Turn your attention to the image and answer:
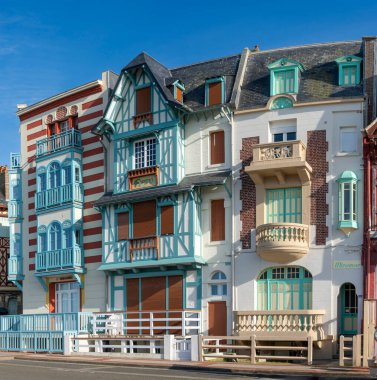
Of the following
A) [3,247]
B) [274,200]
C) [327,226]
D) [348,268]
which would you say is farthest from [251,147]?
[3,247]

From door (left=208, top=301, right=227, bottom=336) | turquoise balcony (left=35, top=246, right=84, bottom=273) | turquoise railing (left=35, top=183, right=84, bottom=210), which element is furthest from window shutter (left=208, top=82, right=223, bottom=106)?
turquoise balcony (left=35, top=246, right=84, bottom=273)

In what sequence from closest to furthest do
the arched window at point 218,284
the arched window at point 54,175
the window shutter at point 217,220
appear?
the arched window at point 218,284
the window shutter at point 217,220
the arched window at point 54,175

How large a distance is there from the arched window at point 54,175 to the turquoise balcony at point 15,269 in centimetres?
433

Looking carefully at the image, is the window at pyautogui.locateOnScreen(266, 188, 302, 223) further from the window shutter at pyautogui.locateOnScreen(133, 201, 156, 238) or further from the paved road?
the paved road

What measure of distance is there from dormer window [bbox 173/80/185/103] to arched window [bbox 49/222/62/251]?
8.27 metres

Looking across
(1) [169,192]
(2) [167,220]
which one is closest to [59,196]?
(2) [167,220]

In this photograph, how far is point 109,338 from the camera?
83.8ft

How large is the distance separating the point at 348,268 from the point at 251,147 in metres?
5.80

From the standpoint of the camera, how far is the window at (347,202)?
78.9 ft

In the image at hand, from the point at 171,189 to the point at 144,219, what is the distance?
2063mm

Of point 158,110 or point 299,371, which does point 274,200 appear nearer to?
point 158,110

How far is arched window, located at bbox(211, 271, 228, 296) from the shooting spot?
26375mm

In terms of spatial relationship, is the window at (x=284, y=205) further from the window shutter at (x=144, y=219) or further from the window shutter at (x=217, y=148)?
the window shutter at (x=144, y=219)

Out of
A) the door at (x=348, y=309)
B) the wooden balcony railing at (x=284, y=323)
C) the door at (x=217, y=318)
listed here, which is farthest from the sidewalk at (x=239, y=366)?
the door at (x=217, y=318)
